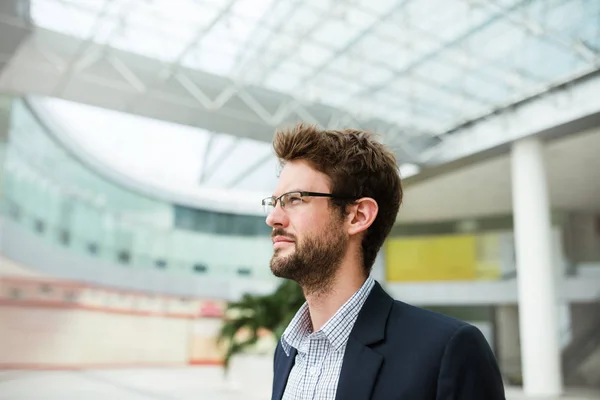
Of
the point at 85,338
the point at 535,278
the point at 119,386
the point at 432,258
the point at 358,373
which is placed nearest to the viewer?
the point at 358,373

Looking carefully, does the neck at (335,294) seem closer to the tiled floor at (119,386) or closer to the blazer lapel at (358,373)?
the blazer lapel at (358,373)

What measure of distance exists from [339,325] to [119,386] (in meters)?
16.6

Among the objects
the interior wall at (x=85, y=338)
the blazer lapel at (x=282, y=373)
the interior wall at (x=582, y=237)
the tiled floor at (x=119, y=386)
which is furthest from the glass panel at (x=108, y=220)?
the blazer lapel at (x=282, y=373)

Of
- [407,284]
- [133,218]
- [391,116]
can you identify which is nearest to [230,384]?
[133,218]

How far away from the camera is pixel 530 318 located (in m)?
15.0

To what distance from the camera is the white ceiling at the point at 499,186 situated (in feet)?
58.7

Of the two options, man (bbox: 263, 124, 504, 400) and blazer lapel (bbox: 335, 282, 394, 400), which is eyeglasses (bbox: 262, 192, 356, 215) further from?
blazer lapel (bbox: 335, 282, 394, 400)

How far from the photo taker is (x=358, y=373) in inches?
68.7

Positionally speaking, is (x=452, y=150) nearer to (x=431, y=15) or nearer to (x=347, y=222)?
(x=431, y=15)

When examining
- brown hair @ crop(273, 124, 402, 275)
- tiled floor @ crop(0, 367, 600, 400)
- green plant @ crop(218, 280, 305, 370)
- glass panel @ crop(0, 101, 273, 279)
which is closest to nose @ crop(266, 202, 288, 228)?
brown hair @ crop(273, 124, 402, 275)

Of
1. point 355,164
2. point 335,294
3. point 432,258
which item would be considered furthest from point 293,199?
point 432,258

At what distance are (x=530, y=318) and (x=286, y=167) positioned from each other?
1464 cm

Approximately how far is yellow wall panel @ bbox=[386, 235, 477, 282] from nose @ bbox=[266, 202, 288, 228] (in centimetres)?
2653

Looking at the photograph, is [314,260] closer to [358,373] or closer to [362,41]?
[358,373]
